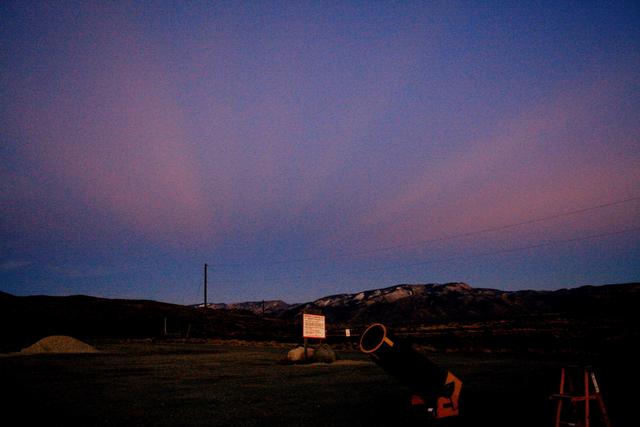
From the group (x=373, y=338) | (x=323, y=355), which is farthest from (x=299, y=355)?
(x=373, y=338)

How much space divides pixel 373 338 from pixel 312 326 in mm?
15164

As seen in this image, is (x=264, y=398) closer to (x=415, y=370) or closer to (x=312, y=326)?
(x=415, y=370)

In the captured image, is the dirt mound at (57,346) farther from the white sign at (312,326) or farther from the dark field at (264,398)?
the white sign at (312,326)

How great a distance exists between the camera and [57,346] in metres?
33.8

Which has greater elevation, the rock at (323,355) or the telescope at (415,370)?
the telescope at (415,370)

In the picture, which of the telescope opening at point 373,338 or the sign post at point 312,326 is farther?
the sign post at point 312,326

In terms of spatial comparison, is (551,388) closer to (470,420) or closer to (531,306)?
(470,420)

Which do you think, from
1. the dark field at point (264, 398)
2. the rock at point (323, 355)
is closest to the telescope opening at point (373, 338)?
the dark field at point (264, 398)

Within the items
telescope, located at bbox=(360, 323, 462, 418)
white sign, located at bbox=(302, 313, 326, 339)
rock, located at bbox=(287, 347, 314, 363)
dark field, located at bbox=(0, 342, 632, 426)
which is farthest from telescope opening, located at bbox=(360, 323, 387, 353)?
rock, located at bbox=(287, 347, 314, 363)

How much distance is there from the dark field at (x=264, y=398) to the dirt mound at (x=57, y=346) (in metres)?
16.0

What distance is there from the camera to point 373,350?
675 cm

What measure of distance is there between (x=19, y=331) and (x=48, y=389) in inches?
3051

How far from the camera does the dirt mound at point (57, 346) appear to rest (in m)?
32.8

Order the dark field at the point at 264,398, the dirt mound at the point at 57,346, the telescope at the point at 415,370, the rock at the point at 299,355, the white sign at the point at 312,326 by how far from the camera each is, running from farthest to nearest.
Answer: the dirt mound at the point at 57,346 < the rock at the point at 299,355 < the white sign at the point at 312,326 < the dark field at the point at 264,398 < the telescope at the point at 415,370
